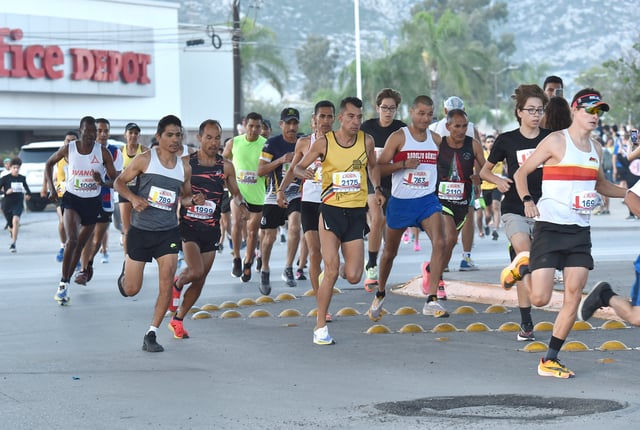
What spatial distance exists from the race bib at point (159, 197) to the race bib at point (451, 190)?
3.60 m

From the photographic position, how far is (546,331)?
10.6m

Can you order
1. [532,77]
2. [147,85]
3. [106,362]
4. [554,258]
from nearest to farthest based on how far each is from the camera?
[554,258]
[106,362]
[147,85]
[532,77]

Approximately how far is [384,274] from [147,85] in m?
49.2

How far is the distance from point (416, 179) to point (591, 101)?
337 centimetres

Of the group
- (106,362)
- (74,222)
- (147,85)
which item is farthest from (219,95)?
(106,362)

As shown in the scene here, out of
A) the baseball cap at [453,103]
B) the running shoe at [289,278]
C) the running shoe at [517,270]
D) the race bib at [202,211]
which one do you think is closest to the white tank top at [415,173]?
the race bib at [202,211]

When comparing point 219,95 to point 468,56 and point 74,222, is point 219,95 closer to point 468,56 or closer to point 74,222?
point 468,56

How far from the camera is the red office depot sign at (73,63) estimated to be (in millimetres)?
51688

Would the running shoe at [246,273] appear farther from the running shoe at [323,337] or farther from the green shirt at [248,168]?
the running shoe at [323,337]

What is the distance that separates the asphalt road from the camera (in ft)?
23.4

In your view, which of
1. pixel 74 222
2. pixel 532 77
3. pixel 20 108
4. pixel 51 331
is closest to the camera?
pixel 51 331

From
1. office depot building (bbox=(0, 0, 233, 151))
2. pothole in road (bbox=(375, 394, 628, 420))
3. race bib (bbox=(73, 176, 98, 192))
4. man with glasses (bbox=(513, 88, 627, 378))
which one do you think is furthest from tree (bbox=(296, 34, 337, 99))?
pothole in road (bbox=(375, 394, 628, 420))

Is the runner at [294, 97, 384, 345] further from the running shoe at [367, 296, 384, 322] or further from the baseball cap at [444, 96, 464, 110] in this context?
the baseball cap at [444, 96, 464, 110]

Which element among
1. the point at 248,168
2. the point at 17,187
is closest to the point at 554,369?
the point at 248,168
